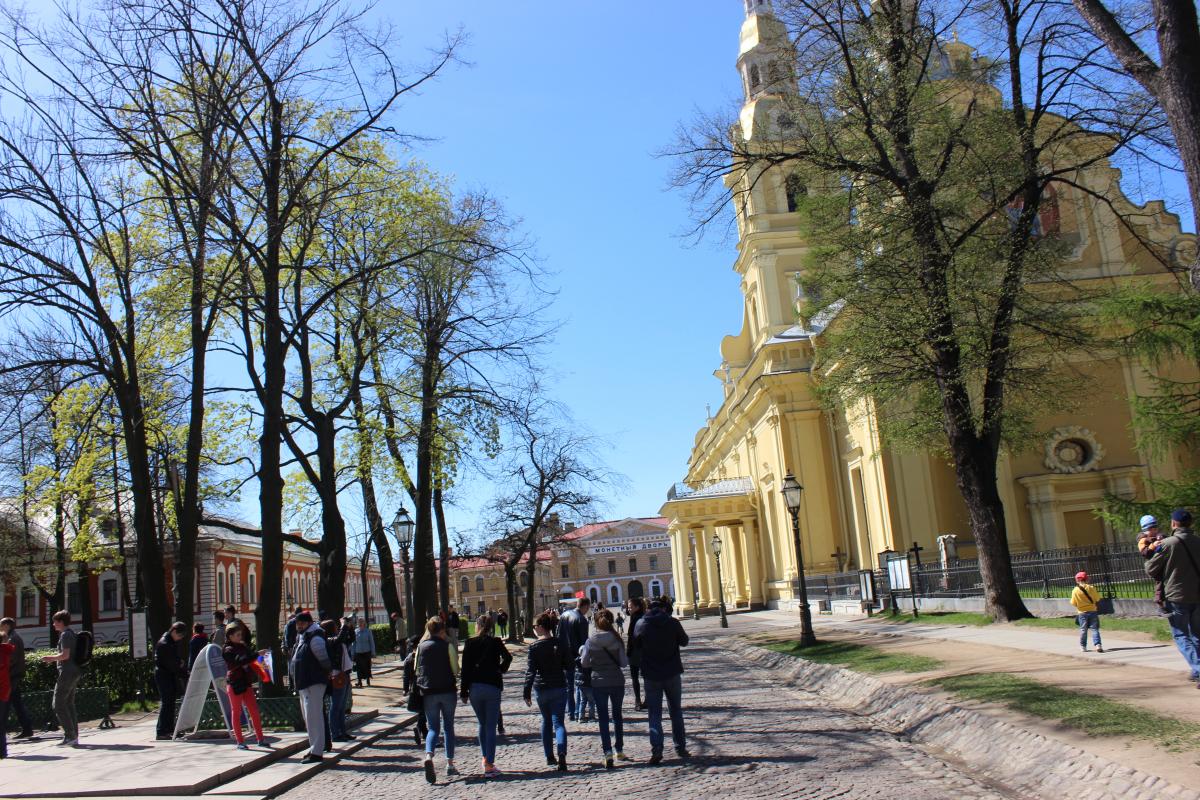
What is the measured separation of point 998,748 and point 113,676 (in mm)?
19277

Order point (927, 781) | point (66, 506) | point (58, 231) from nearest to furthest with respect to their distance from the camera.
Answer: point (927, 781)
point (58, 231)
point (66, 506)

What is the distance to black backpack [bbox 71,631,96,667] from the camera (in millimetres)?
14195

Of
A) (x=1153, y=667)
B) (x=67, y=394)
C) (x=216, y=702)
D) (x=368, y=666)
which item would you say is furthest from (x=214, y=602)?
(x=1153, y=667)

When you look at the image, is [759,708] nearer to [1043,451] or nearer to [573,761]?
[573,761]

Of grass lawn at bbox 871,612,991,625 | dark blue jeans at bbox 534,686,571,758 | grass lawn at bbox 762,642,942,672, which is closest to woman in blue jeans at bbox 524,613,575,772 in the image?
dark blue jeans at bbox 534,686,571,758

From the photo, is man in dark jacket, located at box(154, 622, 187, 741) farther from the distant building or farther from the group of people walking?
the distant building

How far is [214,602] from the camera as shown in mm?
58156

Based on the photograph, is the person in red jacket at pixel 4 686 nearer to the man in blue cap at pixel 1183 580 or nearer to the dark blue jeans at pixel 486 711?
the dark blue jeans at pixel 486 711

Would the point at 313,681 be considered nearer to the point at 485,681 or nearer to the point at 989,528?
the point at 485,681

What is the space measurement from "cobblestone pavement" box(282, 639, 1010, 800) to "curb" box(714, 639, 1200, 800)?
283 mm

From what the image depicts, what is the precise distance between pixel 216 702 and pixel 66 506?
26511mm

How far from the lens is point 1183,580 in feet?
30.2

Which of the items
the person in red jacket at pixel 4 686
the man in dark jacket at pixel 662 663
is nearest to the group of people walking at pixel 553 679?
the man in dark jacket at pixel 662 663

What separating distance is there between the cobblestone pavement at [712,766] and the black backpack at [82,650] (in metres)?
4.60
